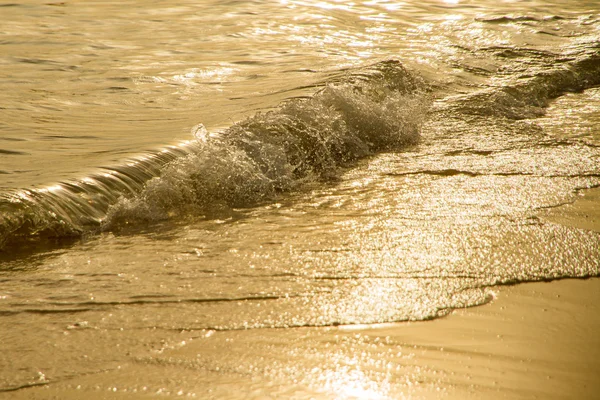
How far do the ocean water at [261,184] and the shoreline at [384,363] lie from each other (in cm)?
7

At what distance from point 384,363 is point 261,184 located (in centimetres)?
242

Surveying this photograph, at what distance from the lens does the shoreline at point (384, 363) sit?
242 cm

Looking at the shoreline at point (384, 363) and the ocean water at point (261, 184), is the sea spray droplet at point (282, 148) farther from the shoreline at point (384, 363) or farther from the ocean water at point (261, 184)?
the shoreline at point (384, 363)

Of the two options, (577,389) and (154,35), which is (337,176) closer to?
(577,389)

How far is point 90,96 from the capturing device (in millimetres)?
6727

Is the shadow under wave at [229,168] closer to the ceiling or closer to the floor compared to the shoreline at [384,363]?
closer to the ceiling

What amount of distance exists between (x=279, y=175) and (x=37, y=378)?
2795 mm

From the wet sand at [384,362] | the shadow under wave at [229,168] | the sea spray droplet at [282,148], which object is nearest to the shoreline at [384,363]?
the wet sand at [384,362]

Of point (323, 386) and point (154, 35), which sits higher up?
point (154, 35)

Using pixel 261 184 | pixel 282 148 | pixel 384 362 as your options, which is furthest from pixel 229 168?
Answer: pixel 384 362

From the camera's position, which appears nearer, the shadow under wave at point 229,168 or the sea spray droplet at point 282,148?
the shadow under wave at point 229,168

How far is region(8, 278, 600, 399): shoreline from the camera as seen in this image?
2420 millimetres

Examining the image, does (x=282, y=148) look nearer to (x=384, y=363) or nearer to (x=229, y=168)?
(x=229, y=168)

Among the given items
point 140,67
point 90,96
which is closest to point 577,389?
point 90,96
